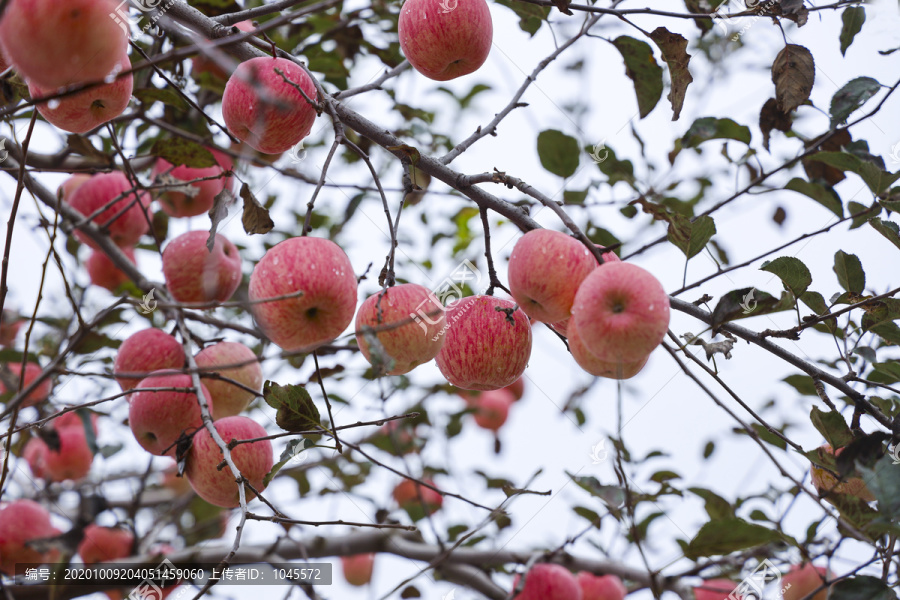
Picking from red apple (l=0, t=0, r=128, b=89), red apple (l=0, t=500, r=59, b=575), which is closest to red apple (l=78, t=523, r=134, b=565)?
red apple (l=0, t=500, r=59, b=575)

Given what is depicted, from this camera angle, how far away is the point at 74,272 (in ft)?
8.01

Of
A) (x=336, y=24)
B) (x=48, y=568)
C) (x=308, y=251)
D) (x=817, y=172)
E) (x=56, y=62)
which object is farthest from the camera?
(x=336, y=24)

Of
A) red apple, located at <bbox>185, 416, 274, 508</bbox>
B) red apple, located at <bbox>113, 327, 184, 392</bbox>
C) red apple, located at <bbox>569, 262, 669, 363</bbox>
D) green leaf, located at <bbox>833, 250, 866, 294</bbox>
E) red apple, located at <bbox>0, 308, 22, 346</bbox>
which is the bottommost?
red apple, located at <bbox>569, 262, 669, 363</bbox>

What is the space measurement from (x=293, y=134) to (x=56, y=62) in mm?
386

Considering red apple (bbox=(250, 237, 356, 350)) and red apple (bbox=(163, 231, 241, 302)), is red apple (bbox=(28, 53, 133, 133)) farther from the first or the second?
red apple (bbox=(163, 231, 241, 302))

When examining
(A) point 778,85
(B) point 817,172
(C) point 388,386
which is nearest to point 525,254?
(A) point 778,85

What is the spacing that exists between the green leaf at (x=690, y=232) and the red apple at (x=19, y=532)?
7.15ft

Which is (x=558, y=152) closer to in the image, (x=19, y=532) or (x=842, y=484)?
(x=842, y=484)

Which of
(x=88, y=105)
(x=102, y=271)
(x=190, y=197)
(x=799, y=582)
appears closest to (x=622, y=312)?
(x=88, y=105)

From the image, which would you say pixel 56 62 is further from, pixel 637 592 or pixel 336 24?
pixel 637 592

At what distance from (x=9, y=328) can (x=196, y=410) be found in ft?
6.05

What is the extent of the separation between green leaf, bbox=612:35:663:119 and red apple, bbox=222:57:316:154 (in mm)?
805

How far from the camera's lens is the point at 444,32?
1274 millimetres

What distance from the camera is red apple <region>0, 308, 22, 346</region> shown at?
8.48 ft
